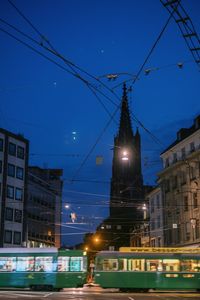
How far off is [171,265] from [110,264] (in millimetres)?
4264

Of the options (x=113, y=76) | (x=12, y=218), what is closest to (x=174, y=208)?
(x=12, y=218)

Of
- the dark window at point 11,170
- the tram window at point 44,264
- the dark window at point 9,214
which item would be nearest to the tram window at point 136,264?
the tram window at point 44,264

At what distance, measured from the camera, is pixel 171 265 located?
34.0 m

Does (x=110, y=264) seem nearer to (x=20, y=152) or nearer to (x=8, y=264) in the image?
(x=8, y=264)

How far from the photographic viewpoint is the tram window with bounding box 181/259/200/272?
111 ft

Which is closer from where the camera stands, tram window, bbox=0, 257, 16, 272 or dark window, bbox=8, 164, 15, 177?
tram window, bbox=0, 257, 16, 272

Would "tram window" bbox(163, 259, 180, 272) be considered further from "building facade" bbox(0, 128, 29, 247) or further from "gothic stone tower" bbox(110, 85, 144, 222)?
"gothic stone tower" bbox(110, 85, 144, 222)

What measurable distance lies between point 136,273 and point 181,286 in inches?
126

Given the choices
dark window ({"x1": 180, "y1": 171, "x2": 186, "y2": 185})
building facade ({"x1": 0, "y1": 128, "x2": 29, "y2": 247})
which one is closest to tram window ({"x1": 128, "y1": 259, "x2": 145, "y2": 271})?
dark window ({"x1": 180, "y1": 171, "x2": 186, "y2": 185})

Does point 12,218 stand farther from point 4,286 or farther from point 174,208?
point 4,286

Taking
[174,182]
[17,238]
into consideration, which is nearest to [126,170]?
[17,238]

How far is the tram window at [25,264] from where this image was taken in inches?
1352

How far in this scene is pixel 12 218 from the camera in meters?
69.1

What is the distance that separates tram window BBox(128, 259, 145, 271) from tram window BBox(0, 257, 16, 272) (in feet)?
27.0
